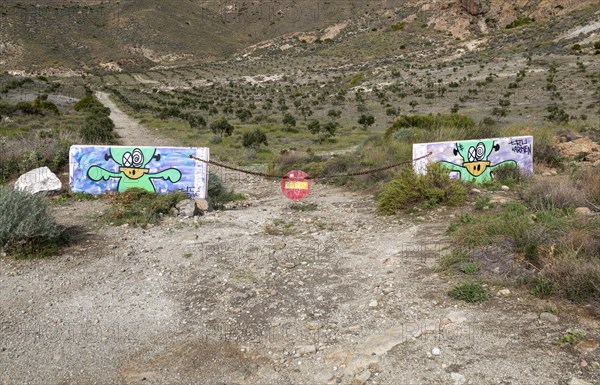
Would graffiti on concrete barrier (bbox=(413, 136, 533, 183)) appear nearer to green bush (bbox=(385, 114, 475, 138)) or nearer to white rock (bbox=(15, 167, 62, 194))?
green bush (bbox=(385, 114, 475, 138))

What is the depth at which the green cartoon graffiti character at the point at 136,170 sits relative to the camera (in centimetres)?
1006

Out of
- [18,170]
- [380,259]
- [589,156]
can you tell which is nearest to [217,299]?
[380,259]

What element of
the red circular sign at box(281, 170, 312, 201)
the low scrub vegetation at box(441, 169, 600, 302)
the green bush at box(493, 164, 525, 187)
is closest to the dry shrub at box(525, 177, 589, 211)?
the low scrub vegetation at box(441, 169, 600, 302)

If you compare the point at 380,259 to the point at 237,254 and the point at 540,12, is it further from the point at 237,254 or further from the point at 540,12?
the point at 540,12

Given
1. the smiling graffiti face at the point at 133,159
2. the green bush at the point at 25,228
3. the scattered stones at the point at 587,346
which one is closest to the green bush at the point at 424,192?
the smiling graffiti face at the point at 133,159

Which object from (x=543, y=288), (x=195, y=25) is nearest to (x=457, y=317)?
(x=543, y=288)

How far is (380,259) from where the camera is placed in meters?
6.59

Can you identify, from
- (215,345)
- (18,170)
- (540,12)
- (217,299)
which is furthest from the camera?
(540,12)

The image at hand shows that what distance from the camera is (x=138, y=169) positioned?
33.3 ft

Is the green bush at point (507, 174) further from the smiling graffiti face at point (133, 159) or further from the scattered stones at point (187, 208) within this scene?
the smiling graffiti face at point (133, 159)

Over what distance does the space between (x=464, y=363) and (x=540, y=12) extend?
79677 mm

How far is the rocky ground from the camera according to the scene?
4.01 metres

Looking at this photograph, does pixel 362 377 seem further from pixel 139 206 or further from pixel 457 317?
pixel 139 206

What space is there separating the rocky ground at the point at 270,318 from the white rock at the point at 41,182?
343 cm
